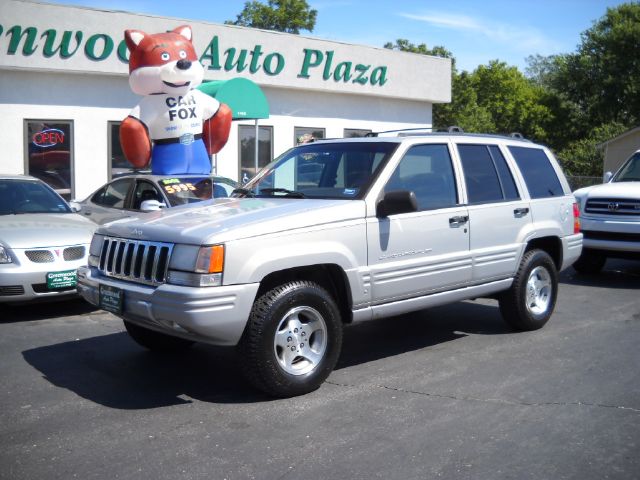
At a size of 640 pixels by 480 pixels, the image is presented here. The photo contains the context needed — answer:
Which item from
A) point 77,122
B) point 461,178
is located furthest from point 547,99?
point 461,178

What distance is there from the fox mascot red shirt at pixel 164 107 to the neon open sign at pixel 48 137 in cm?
360

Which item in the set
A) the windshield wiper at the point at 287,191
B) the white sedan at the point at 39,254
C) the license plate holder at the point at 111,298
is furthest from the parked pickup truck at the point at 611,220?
the license plate holder at the point at 111,298

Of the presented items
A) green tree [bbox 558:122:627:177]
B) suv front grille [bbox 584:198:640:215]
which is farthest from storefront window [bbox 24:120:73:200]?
green tree [bbox 558:122:627:177]

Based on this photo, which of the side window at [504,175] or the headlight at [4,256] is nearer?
the side window at [504,175]

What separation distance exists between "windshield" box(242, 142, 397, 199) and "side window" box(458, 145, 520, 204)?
956 mm

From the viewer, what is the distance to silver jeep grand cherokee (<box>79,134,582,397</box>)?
4.62 metres

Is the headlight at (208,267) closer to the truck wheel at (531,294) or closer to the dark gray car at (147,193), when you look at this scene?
the truck wheel at (531,294)

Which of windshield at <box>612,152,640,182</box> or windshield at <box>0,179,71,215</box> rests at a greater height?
windshield at <box>612,152,640,182</box>

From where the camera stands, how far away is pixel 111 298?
16.4ft

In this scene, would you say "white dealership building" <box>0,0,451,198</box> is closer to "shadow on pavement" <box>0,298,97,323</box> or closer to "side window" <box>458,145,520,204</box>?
"shadow on pavement" <box>0,298,97,323</box>

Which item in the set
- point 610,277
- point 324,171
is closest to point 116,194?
point 324,171

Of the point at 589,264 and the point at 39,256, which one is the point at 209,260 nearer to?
the point at 39,256

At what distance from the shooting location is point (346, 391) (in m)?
5.15

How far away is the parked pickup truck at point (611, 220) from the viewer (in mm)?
9750
